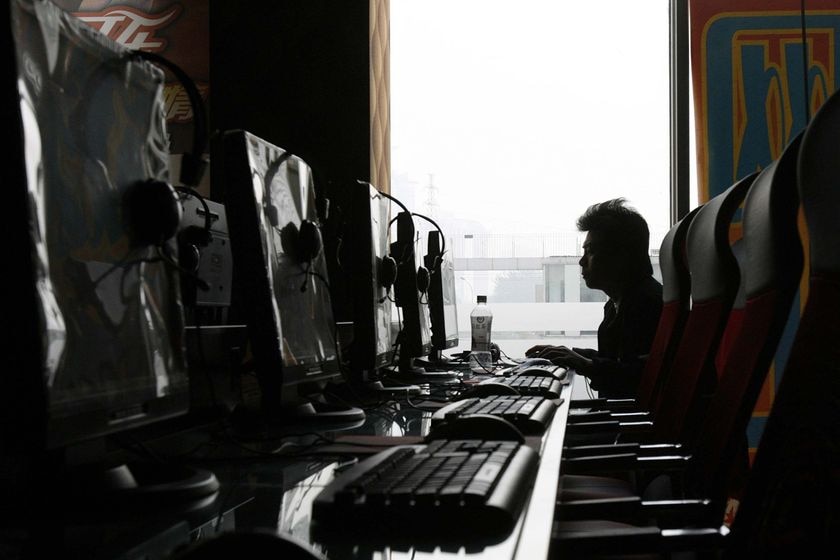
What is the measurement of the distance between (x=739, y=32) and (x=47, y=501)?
155 inches

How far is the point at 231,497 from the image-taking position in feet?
3.06

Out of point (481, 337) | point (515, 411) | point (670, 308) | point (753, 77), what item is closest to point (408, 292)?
point (670, 308)

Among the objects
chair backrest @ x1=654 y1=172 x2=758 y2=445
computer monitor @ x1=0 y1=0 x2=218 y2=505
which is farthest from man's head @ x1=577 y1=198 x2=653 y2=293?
computer monitor @ x1=0 y1=0 x2=218 y2=505

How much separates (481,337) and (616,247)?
89cm

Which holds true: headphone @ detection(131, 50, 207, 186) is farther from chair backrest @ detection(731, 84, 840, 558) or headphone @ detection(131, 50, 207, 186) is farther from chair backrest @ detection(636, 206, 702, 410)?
chair backrest @ detection(636, 206, 702, 410)

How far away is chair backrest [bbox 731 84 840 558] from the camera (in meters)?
0.82

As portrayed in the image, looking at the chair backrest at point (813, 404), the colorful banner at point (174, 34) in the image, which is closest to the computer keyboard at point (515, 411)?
the chair backrest at point (813, 404)

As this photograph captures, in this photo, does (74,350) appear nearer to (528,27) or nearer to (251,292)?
Answer: (251,292)

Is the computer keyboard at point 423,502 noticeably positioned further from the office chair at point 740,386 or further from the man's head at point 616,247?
the man's head at point 616,247

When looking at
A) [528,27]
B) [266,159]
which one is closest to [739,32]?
[528,27]

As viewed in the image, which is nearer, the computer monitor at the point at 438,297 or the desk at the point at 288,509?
the desk at the point at 288,509

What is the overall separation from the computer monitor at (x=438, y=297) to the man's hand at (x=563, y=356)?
37 cm

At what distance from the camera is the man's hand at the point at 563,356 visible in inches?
122

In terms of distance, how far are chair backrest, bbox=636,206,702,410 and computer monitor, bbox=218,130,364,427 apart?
100cm
